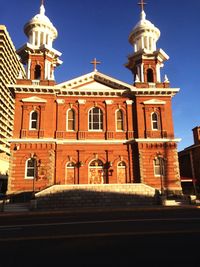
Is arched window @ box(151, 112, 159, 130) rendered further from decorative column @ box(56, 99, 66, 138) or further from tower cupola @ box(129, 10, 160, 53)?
decorative column @ box(56, 99, 66, 138)

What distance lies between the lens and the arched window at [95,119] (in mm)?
26797

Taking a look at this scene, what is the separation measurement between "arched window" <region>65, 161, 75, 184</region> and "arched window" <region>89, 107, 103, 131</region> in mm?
4226

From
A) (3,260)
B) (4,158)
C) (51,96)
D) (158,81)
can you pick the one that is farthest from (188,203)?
(4,158)

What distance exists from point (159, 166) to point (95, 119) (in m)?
8.01

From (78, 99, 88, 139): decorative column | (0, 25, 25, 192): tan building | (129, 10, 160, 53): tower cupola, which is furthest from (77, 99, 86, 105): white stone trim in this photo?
(0, 25, 25, 192): tan building

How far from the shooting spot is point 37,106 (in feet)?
85.8

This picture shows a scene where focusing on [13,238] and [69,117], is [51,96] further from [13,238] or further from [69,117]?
[13,238]

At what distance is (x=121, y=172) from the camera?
25594 millimetres

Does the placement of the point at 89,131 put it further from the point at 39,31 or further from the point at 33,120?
the point at 39,31

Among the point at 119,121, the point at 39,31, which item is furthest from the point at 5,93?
the point at 119,121

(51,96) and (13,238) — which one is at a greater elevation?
(51,96)

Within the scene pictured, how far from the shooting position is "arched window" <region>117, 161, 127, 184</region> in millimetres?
25312

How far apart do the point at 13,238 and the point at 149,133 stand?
774 inches

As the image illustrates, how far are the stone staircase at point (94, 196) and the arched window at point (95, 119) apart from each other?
23.4 feet
